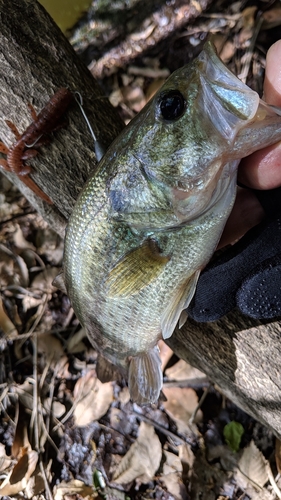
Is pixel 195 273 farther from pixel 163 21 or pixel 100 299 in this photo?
pixel 163 21

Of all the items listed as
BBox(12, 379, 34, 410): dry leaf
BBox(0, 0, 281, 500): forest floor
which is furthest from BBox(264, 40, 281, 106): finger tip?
BBox(12, 379, 34, 410): dry leaf

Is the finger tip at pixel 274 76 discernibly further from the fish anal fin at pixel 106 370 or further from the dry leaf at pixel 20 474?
the dry leaf at pixel 20 474

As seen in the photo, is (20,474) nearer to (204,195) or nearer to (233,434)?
(233,434)

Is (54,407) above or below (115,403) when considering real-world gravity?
above

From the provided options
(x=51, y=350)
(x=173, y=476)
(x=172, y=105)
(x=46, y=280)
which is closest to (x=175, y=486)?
(x=173, y=476)

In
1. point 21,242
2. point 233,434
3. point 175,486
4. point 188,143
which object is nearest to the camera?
point 188,143

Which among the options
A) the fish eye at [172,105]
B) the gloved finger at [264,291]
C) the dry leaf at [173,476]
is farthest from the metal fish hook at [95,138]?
the dry leaf at [173,476]

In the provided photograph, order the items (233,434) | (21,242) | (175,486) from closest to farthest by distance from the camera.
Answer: (175,486), (233,434), (21,242)
